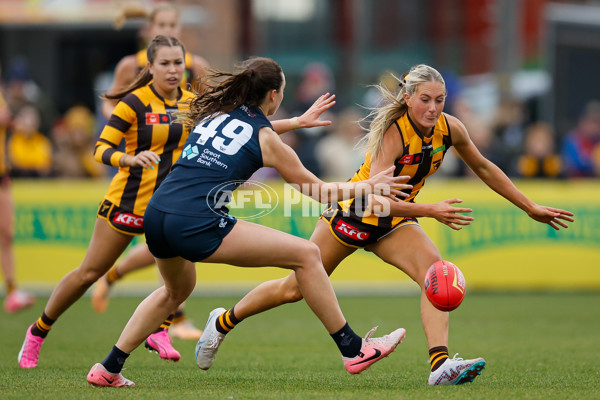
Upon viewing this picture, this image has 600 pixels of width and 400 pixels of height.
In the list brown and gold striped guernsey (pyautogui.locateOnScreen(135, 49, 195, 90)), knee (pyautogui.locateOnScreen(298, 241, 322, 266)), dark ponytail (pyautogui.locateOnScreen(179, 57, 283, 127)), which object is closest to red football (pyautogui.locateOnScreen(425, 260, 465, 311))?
knee (pyautogui.locateOnScreen(298, 241, 322, 266))

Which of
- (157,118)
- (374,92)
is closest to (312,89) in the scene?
(374,92)

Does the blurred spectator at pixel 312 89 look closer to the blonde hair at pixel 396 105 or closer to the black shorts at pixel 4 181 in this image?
the black shorts at pixel 4 181

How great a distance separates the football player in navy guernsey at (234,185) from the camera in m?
5.30

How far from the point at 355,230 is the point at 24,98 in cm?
933

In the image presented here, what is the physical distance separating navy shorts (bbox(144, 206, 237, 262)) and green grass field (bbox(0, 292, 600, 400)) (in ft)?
2.68

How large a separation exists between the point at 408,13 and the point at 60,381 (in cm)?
1672

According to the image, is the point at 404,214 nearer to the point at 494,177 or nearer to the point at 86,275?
the point at 494,177

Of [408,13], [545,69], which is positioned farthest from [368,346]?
[408,13]

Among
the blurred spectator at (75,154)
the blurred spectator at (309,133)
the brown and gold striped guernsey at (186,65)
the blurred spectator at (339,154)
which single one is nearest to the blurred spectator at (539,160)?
the blurred spectator at (339,154)

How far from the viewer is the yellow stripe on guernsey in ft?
19.7

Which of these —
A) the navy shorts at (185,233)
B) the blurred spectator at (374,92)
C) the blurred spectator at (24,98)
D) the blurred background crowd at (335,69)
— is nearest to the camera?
the navy shorts at (185,233)

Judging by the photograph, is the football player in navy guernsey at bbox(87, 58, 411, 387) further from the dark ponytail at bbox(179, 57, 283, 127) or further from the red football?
the red football

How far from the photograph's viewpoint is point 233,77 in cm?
549

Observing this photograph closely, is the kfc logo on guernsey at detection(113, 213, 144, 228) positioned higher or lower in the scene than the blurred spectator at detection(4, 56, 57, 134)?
higher
